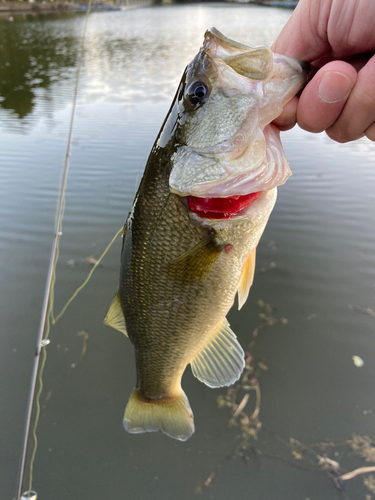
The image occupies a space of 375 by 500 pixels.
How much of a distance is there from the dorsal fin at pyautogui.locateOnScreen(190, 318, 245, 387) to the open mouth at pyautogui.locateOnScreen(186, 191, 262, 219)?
2.01 ft

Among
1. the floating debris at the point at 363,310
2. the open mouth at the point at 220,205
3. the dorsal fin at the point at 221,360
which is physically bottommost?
the floating debris at the point at 363,310

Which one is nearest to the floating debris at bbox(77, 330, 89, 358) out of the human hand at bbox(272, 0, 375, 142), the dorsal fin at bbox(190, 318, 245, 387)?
the dorsal fin at bbox(190, 318, 245, 387)

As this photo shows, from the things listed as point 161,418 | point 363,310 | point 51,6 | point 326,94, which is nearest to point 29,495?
point 161,418

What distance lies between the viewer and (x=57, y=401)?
2.77 metres

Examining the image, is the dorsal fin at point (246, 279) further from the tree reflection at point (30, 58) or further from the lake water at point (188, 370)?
the tree reflection at point (30, 58)

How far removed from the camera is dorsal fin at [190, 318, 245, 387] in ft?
5.47

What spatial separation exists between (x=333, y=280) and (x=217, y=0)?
98.2m

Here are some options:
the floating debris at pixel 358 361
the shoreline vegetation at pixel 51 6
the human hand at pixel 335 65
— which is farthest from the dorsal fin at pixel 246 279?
the shoreline vegetation at pixel 51 6

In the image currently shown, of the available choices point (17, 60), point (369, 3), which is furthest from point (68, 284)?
point (17, 60)

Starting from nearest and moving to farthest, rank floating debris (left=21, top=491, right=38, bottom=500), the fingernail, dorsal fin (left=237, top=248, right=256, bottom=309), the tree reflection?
the fingernail, dorsal fin (left=237, top=248, right=256, bottom=309), floating debris (left=21, top=491, right=38, bottom=500), the tree reflection

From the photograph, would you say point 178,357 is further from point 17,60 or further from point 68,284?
point 17,60

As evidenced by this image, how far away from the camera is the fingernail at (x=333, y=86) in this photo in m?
1.17

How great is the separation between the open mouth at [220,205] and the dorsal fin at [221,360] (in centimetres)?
61

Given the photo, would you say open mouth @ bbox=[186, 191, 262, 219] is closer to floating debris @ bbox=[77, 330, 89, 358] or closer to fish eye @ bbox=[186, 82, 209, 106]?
fish eye @ bbox=[186, 82, 209, 106]
